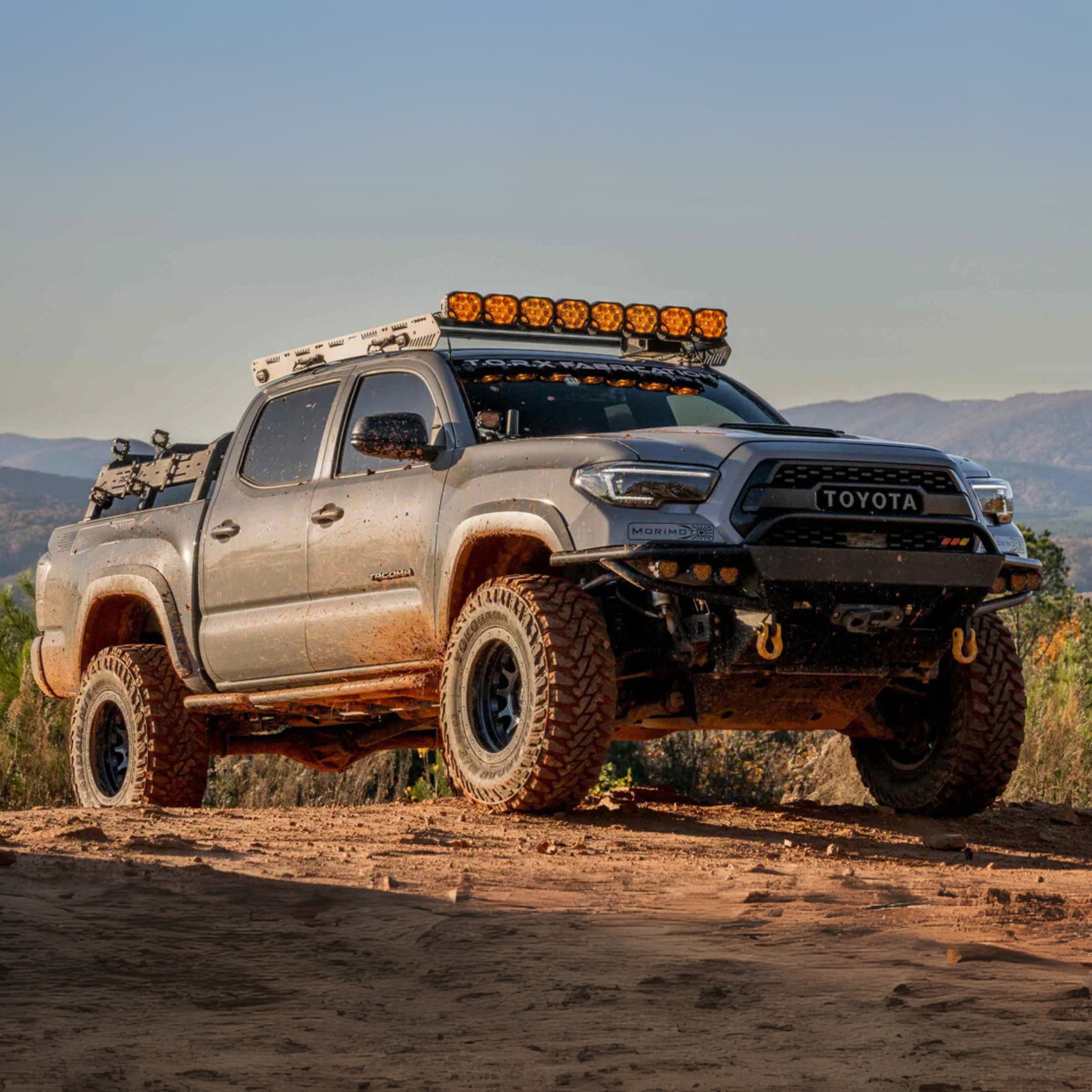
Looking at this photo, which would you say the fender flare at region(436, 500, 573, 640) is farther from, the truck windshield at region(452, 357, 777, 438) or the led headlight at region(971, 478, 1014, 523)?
the led headlight at region(971, 478, 1014, 523)

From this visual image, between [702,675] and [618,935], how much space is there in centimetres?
243

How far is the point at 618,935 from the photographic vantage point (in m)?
5.20

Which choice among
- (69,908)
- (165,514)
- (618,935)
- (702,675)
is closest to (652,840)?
(702,675)

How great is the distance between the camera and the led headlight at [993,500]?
26.7 ft

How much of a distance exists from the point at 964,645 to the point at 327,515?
303cm

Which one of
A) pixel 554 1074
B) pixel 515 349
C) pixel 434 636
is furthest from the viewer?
pixel 515 349

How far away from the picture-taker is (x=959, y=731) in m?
8.52

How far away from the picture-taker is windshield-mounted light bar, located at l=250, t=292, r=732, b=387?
886 centimetres

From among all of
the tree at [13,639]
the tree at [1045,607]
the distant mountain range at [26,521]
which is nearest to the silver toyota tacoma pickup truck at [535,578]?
the tree at [13,639]

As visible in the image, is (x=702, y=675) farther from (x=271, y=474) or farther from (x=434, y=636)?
(x=271, y=474)

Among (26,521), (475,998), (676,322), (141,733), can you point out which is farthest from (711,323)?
(26,521)

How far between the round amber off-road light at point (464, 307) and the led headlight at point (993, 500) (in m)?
2.45

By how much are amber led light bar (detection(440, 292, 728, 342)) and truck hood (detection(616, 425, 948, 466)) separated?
132cm

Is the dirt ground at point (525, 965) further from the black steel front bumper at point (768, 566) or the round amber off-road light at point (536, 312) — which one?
the round amber off-road light at point (536, 312)
